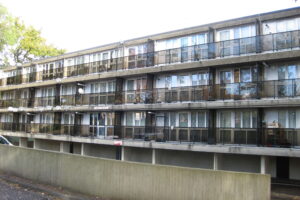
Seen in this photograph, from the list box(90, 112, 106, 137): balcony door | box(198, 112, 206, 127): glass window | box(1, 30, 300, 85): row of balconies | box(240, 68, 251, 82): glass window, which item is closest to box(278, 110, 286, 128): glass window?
box(240, 68, 251, 82): glass window

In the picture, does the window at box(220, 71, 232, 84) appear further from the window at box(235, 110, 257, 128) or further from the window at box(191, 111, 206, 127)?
the window at box(191, 111, 206, 127)

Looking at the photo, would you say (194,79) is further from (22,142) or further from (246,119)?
(22,142)

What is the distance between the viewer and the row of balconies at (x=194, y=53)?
14.9 metres

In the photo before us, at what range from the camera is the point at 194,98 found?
17078mm

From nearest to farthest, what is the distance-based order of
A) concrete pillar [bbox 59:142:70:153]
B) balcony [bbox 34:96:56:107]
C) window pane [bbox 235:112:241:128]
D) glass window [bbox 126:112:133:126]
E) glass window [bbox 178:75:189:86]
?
1. window pane [bbox 235:112:241:128]
2. glass window [bbox 178:75:189:86]
3. glass window [bbox 126:112:133:126]
4. concrete pillar [bbox 59:142:70:153]
5. balcony [bbox 34:96:56:107]

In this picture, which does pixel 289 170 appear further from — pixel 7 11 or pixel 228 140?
pixel 7 11

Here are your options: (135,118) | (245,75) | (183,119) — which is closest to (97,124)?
(135,118)

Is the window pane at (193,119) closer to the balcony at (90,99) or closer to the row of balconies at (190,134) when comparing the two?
the row of balconies at (190,134)

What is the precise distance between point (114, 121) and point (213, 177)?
44.7 ft

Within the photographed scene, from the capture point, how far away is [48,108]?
25359mm

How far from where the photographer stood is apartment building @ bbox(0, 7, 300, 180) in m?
14.7

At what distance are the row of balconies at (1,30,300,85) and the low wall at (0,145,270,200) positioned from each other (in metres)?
9.57

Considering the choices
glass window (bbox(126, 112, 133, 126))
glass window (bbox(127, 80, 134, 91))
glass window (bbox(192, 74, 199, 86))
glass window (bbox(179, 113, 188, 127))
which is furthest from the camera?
glass window (bbox(127, 80, 134, 91))

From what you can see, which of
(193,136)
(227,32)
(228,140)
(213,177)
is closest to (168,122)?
(193,136)
